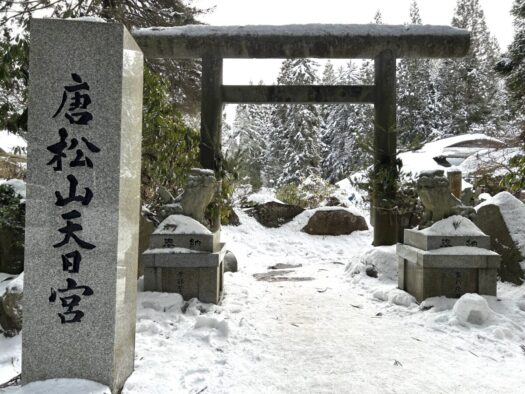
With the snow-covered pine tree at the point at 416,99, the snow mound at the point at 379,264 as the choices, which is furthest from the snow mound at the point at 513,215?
the snow-covered pine tree at the point at 416,99

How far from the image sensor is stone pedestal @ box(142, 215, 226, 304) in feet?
16.8

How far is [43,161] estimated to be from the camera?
112 inches

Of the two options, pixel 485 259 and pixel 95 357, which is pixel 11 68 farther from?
pixel 485 259

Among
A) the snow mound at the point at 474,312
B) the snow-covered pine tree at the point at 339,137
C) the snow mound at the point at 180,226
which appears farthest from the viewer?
the snow-covered pine tree at the point at 339,137

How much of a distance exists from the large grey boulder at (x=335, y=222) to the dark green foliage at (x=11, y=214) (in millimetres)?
8153

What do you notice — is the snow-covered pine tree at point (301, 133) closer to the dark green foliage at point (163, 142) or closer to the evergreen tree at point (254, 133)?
the evergreen tree at point (254, 133)

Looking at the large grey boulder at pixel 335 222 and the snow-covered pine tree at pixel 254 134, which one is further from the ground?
the snow-covered pine tree at pixel 254 134

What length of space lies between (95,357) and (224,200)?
5037 mm

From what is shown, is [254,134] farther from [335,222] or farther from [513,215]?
[513,215]

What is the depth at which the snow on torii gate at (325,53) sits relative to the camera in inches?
303

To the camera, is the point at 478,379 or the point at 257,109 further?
the point at 257,109

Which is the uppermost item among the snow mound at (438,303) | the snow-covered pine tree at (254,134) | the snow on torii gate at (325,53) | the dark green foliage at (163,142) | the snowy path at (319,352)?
the snow-covered pine tree at (254,134)

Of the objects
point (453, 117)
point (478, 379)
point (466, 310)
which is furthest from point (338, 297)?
point (453, 117)

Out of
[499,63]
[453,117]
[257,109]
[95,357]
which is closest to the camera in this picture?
[95,357]
